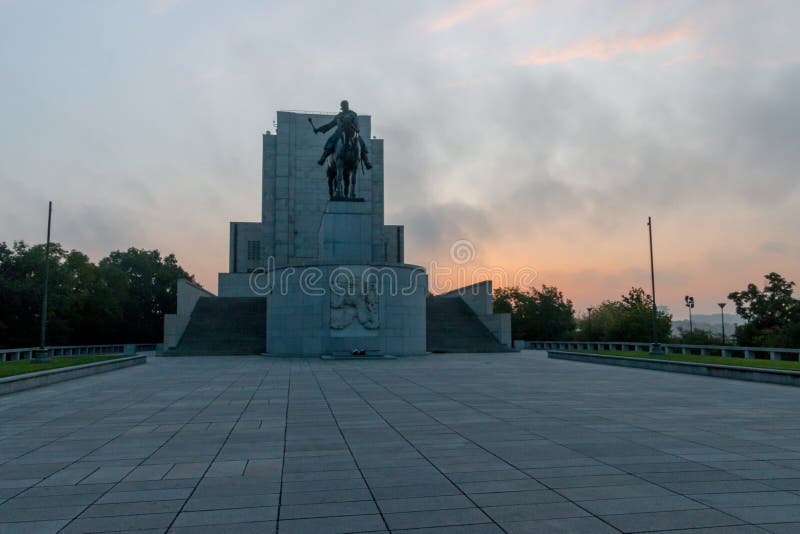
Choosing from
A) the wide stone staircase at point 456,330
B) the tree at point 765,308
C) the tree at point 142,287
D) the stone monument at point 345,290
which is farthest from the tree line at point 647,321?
the tree at point 142,287

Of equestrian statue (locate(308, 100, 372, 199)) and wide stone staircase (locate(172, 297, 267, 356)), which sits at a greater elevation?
equestrian statue (locate(308, 100, 372, 199))

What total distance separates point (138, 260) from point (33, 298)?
2599 centimetres

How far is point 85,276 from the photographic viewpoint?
5281 cm

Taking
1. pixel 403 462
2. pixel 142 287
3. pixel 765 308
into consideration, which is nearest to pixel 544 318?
pixel 765 308

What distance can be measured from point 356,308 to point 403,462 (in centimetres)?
2389

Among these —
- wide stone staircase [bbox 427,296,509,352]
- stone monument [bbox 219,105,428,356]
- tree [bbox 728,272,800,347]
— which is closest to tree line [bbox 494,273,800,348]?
tree [bbox 728,272,800,347]

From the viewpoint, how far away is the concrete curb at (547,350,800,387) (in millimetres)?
17578

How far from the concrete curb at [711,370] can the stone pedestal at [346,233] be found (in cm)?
1408

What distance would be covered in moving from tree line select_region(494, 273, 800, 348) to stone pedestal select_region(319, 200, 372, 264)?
2835 cm

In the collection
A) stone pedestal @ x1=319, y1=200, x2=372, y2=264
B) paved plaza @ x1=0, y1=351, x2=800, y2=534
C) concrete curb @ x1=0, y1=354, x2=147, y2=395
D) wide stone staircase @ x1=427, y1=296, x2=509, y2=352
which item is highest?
stone pedestal @ x1=319, y1=200, x2=372, y2=264

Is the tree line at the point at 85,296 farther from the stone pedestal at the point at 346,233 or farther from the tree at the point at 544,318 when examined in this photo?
the tree at the point at 544,318

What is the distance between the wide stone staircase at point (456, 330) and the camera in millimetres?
38719

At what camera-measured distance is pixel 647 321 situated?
181 feet

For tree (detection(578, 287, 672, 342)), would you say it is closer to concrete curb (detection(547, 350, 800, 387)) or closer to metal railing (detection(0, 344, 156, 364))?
concrete curb (detection(547, 350, 800, 387))
